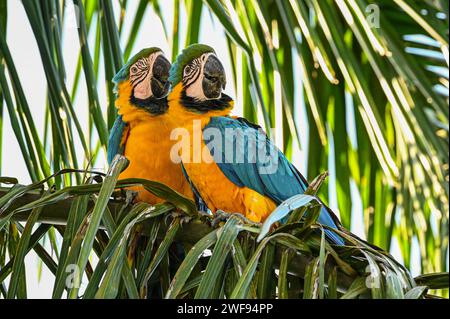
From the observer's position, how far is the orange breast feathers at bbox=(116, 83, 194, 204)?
1.68m

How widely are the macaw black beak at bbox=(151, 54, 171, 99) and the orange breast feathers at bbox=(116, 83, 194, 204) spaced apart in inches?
2.2

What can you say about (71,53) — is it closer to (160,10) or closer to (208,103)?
(160,10)

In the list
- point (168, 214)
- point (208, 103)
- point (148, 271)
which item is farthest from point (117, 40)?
point (148, 271)

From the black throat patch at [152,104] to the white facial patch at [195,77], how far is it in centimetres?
8

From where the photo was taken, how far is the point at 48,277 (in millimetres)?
1881

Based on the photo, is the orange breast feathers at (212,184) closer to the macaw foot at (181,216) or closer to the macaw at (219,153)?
the macaw at (219,153)

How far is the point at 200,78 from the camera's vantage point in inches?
65.7

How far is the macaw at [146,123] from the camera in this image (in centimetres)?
169

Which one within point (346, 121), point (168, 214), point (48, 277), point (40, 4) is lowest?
point (48, 277)

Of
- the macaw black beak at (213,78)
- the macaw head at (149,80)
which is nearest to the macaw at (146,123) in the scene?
the macaw head at (149,80)

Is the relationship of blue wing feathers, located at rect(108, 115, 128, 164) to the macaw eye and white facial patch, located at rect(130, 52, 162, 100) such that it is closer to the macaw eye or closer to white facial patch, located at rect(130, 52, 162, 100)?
white facial patch, located at rect(130, 52, 162, 100)

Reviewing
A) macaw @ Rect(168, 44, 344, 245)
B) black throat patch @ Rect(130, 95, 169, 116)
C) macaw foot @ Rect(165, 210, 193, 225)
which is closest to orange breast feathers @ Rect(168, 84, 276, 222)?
macaw @ Rect(168, 44, 344, 245)

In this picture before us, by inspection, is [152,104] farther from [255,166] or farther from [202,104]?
[255,166]
